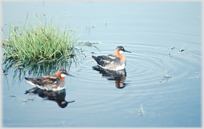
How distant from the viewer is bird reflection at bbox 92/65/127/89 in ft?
32.0

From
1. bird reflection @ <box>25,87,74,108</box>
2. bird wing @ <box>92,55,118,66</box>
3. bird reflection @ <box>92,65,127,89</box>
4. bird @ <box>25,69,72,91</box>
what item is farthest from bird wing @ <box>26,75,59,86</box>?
bird wing @ <box>92,55,118,66</box>

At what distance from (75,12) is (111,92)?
10.7 metres

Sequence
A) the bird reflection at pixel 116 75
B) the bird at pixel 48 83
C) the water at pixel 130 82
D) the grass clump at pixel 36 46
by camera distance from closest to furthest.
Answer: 1. the water at pixel 130 82
2. the bird at pixel 48 83
3. the bird reflection at pixel 116 75
4. the grass clump at pixel 36 46

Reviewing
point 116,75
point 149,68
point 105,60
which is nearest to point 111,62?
point 105,60

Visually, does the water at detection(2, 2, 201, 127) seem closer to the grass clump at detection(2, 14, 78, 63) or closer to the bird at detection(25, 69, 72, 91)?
the bird at detection(25, 69, 72, 91)

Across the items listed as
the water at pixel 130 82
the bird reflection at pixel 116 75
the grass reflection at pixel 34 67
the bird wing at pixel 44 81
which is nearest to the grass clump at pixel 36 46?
the grass reflection at pixel 34 67

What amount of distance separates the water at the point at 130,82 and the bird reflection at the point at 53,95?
154mm

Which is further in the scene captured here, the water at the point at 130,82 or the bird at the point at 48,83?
the bird at the point at 48,83

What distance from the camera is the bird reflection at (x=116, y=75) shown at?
9.74 m

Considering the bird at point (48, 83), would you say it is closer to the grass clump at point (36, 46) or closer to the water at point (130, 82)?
the water at point (130, 82)

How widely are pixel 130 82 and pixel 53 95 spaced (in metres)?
2.66

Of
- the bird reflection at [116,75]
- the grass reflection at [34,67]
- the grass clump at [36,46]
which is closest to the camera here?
the bird reflection at [116,75]

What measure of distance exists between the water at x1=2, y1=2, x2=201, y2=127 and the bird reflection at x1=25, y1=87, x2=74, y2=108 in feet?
0.51

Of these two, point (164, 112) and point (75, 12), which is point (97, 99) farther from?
point (75, 12)
